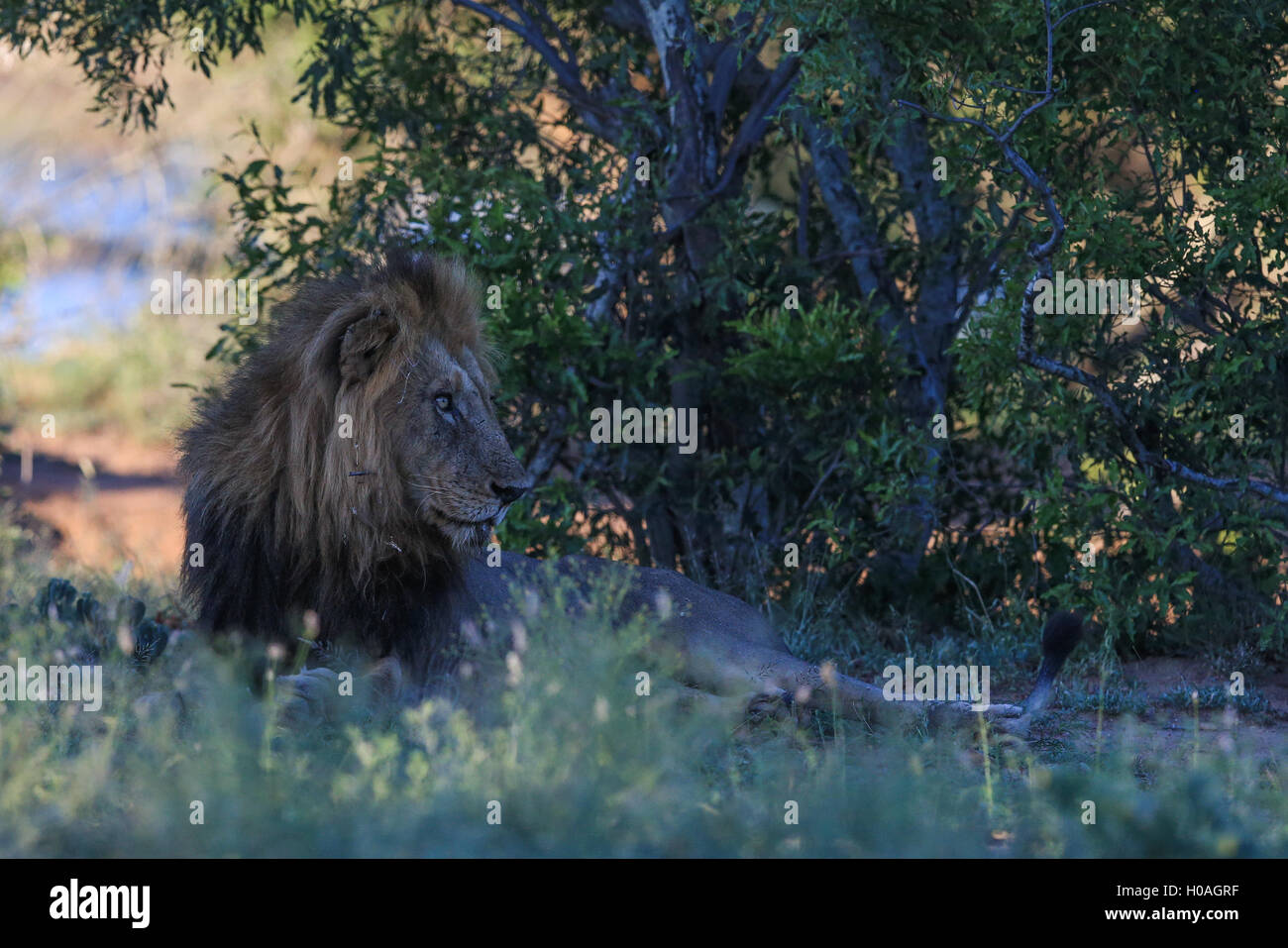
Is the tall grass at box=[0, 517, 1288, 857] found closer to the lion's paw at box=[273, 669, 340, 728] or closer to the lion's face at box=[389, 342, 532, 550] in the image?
the lion's paw at box=[273, 669, 340, 728]

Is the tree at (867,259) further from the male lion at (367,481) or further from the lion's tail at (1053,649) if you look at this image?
the male lion at (367,481)

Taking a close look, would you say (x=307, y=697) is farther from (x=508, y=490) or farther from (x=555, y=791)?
(x=555, y=791)

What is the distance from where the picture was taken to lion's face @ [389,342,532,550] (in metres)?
4.54

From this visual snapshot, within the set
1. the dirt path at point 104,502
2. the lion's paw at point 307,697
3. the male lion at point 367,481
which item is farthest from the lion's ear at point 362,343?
the dirt path at point 104,502

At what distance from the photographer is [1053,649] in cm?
470

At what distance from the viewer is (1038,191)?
18.8 ft

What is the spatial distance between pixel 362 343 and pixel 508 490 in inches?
26.2

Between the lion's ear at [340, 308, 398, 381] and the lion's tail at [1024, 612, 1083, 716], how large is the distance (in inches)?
92.8

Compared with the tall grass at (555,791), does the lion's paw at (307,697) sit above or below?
above

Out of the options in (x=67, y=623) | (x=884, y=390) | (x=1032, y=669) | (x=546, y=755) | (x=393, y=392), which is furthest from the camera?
(x=884, y=390)

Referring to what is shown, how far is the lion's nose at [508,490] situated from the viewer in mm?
4539
